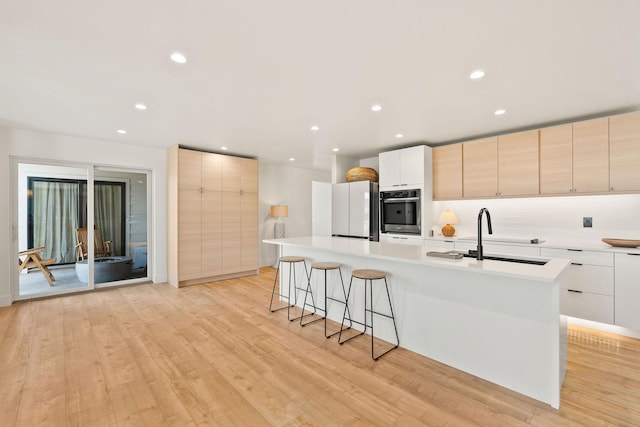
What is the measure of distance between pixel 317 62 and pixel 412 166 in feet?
9.30

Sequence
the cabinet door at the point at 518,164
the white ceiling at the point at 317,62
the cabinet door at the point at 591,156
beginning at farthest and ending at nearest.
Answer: the cabinet door at the point at 518,164 → the cabinet door at the point at 591,156 → the white ceiling at the point at 317,62

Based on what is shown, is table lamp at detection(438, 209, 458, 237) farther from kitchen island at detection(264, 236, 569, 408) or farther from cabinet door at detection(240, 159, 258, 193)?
cabinet door at detection(240, 159, 258, 193)

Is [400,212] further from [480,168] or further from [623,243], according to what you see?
[623,243]

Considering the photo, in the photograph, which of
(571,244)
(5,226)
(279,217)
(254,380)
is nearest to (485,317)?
(254,380)

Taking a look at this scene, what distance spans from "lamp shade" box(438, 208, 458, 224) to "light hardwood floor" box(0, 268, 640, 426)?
189 centimetres

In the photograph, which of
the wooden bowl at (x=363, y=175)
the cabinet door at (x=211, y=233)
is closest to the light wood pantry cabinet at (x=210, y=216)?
the cabinet door at (x=211, y=233)

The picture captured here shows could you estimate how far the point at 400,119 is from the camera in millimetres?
3564

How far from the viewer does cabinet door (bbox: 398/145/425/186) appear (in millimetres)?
4527

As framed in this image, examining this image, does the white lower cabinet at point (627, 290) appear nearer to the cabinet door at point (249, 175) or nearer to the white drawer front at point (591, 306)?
the white drawer front at point (591, 306)

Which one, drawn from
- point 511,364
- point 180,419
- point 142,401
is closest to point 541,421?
point 511,364

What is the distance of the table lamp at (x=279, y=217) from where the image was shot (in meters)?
6.61

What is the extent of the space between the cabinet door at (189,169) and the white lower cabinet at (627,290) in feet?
19.1

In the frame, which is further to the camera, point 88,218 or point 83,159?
point 88,218

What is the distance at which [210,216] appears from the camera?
17.5 feet
